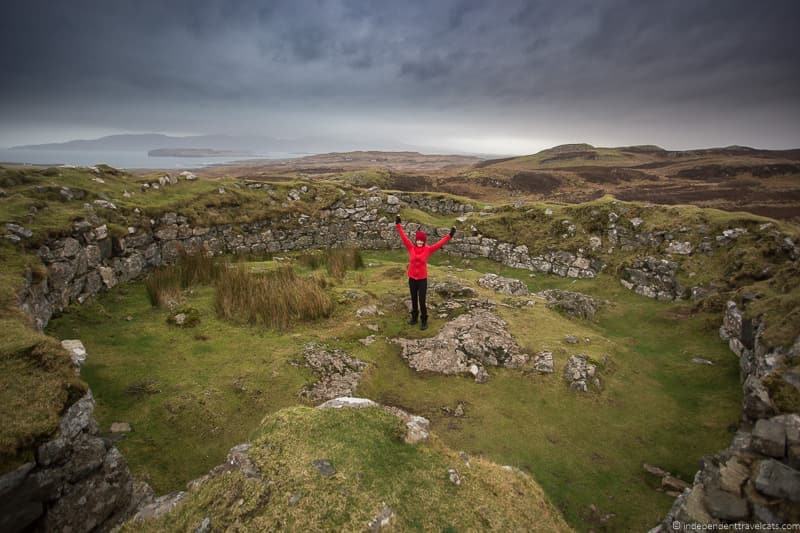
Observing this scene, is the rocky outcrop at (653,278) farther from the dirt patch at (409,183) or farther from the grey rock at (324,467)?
the dirt patch at (409,183)

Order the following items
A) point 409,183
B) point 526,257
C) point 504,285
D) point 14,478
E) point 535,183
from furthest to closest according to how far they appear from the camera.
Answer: point 535,183 → point 409,183 → point 526,257 → point 504,285 → point 14,478

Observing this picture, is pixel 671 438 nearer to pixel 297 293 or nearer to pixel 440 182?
pixel 297 293

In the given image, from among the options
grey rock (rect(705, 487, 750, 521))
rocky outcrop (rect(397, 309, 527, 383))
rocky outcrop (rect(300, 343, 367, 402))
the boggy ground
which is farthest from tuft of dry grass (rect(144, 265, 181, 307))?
grey rock (rect(705, 487, 750, 521))

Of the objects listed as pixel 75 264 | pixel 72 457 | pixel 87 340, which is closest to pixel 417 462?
pixel 72 457

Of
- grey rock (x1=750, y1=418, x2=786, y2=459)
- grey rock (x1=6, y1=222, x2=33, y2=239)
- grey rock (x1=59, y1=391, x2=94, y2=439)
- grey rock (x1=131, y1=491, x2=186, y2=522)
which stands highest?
grey rock (x1=6, y1=222, x2=33, y2=239)

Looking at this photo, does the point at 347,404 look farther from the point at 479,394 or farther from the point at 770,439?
the point at 770,439

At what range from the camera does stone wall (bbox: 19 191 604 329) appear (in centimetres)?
914

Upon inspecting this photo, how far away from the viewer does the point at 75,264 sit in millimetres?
9672

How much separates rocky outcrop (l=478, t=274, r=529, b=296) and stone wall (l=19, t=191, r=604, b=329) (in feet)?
9.91

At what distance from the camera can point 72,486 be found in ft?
12.7

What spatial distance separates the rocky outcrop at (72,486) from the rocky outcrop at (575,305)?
9.65 meters

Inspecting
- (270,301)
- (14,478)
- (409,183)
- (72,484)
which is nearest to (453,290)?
(270,301)

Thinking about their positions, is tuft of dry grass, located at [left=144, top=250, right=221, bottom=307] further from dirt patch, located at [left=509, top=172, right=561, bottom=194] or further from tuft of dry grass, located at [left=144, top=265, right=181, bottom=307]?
dirt patch, located at [left=509, top=172, right=561, bottom=194]

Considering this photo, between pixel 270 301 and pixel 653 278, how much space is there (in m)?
11.6
